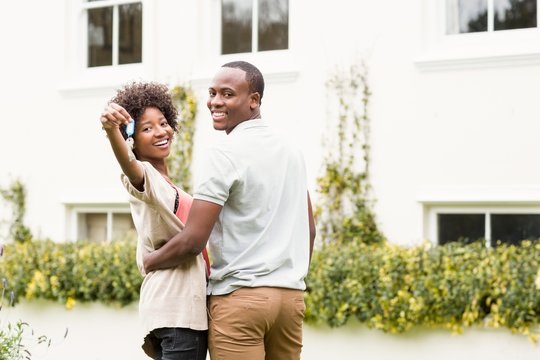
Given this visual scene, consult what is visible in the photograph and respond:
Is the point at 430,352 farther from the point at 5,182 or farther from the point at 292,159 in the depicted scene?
the point at 5,182

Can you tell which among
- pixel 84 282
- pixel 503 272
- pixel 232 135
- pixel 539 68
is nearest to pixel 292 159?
pixel 232 135

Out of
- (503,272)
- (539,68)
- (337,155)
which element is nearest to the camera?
(503,272)

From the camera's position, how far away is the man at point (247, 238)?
12.5 feet

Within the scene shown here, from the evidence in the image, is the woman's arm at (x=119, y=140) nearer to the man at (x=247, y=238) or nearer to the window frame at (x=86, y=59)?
the man at (x=247, y=238)

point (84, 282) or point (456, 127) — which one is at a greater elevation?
point (456, 127)

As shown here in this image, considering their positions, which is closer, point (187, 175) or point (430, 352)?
point (430, 352)

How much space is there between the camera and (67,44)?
10.5m

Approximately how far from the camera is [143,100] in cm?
425

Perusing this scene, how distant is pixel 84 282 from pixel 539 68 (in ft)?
13.5

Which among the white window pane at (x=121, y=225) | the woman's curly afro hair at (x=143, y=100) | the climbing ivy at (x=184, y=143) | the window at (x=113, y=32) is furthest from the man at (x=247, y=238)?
the window at (x=113, y=32)

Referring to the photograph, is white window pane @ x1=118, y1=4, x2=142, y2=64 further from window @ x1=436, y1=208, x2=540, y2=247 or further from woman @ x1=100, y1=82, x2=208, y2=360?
woman @ x1=100, y1=82, x2=208, y2=360

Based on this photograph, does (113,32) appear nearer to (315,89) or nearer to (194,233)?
(315,89)

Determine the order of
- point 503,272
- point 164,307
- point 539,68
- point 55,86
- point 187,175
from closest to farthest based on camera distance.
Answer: point 164,307
point 503,272
point 539,68
point 187,175
point 55,86

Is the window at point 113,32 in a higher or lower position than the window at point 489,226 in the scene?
higher
